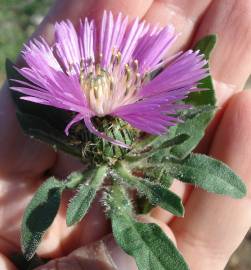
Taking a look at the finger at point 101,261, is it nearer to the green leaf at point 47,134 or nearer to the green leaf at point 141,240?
the green leaf at point 141,240

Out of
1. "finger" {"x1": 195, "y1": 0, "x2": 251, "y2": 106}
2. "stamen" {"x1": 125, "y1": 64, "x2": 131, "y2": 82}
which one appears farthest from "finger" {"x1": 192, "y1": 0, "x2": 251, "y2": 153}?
"stamen" {"x1": 125, "y1": 64, "x2": 131, "y2": 82}

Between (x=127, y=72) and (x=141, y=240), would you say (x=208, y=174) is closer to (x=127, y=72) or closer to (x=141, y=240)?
(x=141, y=240)

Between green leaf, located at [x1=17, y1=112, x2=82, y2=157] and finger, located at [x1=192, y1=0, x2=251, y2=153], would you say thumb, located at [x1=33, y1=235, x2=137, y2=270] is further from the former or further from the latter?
finger, located at [x1=192, y1=0, x2=251, y2=153]

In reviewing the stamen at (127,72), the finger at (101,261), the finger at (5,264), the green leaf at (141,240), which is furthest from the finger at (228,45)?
the finger at (5,264)

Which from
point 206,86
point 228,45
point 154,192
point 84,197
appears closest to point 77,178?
point 84,197

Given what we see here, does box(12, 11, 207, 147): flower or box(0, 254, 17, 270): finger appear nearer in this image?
box(12, 11, 207, 147): flower

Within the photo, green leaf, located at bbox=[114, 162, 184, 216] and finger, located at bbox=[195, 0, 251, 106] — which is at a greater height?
finger, located at bbox=[195, 0, 251, 106]

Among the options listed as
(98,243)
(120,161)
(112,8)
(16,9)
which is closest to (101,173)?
(120,161)

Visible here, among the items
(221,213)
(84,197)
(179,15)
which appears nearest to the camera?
(84,197)
